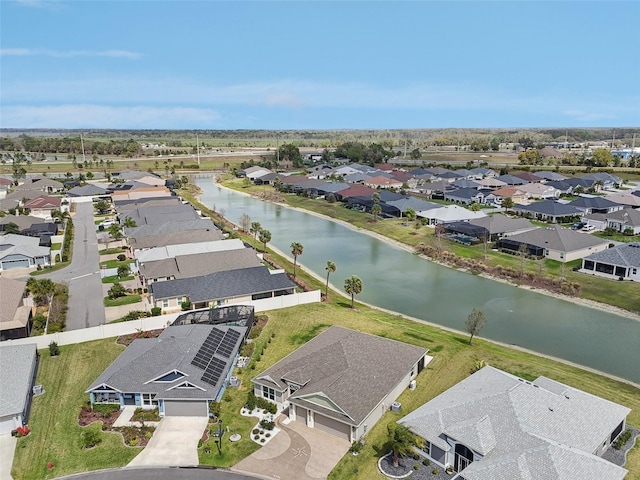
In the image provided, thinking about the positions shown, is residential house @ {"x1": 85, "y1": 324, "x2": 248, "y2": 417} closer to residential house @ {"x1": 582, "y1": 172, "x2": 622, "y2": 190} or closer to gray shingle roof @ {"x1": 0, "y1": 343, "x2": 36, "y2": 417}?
gray shingle roof @ {"x1": 0, "y1": 343, "x2": 36, "y2": 417}

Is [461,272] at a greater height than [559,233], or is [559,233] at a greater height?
[559,233]

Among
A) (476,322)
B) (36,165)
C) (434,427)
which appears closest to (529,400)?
(434,427)

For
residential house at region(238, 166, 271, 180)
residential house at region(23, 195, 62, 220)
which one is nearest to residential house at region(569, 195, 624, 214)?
residential house at region(238, 166, 271, 180)

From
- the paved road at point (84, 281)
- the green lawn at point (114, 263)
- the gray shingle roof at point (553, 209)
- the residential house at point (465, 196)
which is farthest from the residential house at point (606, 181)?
the paved road at point (84, 281)

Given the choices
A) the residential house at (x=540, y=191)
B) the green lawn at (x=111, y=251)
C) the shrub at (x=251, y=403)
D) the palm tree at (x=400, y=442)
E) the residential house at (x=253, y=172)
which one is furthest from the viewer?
the residential house at (x=253, y=172)

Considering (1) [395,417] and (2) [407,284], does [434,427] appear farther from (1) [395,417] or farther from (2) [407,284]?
(2) [407,284]

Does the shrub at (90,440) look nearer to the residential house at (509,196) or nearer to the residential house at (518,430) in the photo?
the residential house at (518,430)
